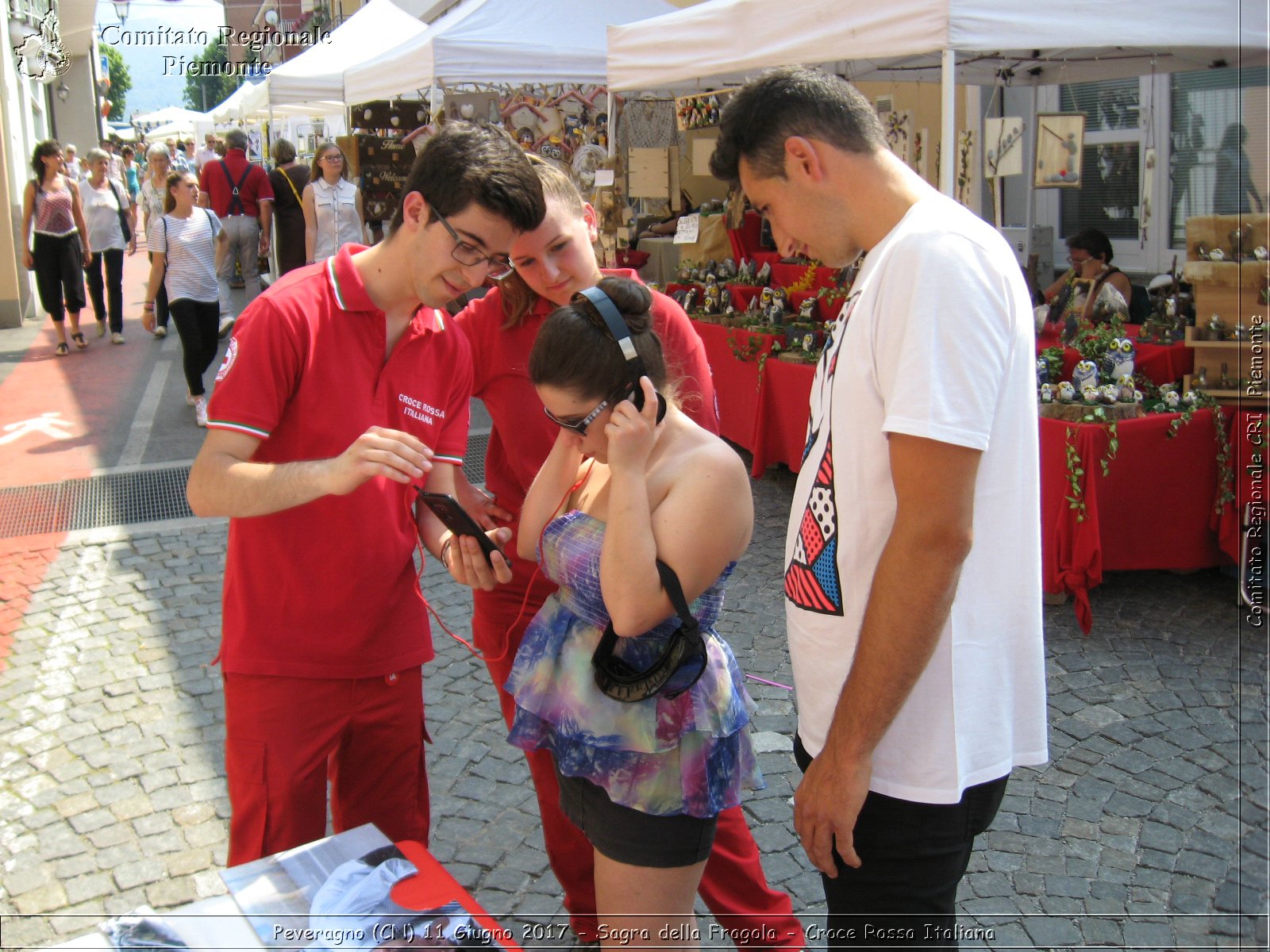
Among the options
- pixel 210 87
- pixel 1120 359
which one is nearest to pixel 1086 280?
pixel 1120 359

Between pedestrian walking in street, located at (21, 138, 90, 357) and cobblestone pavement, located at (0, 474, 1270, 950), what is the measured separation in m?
7.38

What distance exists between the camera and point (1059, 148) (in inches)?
266

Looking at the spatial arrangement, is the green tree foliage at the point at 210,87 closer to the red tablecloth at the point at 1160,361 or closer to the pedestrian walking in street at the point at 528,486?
the red tablecloth at the point at 1160,361

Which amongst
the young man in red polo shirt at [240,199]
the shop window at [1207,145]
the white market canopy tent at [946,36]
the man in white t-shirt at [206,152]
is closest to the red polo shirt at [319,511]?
the white market canopy tent at [946,36]

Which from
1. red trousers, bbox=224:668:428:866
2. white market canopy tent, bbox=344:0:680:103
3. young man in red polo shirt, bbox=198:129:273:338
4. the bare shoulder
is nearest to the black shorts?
red trousers, bbox=224:668:428:866

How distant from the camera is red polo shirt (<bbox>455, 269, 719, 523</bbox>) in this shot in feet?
8.29

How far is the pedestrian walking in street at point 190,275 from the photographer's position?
8328 mm

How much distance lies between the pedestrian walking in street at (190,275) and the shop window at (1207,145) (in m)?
7.81

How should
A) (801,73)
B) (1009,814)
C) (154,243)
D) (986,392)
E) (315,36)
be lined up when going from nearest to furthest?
(986,392), (801,73), (1009,814), (154,243), (315,36)

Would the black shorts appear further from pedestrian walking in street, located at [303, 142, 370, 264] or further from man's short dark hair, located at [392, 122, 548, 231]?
pedestrian walking in street, located at [303, 142, 370, 264]

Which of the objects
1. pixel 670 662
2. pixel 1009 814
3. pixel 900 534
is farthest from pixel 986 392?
pixel 1009 814

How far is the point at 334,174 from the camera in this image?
10.7 metres

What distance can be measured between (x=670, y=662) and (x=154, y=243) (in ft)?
26.2

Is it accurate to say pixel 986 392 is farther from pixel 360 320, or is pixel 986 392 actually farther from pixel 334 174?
pixel 334 174
